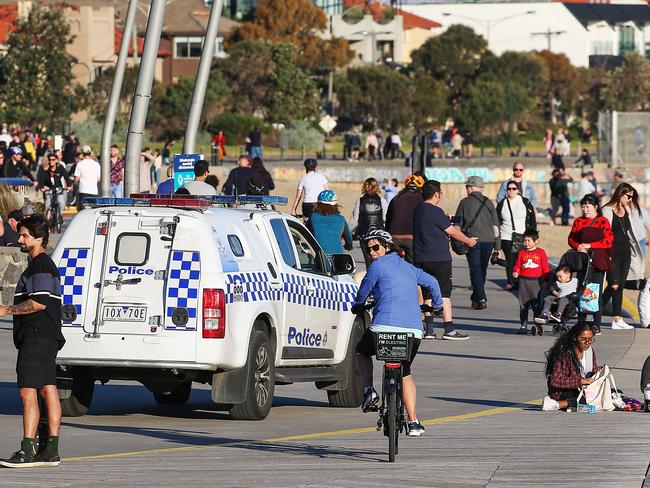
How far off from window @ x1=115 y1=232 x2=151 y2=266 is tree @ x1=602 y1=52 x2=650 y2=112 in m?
116

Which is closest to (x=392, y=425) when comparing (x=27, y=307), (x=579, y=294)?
(x=27, y=307)

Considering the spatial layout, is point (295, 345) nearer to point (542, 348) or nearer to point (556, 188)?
point (542, 348)

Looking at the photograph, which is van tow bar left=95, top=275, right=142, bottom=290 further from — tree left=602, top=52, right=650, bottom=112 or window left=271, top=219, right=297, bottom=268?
tree left=602, top=52, right=650, bottom=112

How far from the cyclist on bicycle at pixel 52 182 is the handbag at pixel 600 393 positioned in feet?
75.3

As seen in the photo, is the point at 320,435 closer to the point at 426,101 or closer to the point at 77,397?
the point at 77,397

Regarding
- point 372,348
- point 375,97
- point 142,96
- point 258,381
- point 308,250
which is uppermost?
point 375,97

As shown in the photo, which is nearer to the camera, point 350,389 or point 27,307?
point 27,307

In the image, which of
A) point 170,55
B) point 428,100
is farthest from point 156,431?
point 170,55

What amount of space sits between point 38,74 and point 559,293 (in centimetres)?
6606

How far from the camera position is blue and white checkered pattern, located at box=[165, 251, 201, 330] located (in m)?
13.5

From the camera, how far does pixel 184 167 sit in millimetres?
23031

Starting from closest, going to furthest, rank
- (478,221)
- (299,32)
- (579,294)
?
(579,294), (478,221), (299,32)

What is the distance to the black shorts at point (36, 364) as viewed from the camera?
1146cm

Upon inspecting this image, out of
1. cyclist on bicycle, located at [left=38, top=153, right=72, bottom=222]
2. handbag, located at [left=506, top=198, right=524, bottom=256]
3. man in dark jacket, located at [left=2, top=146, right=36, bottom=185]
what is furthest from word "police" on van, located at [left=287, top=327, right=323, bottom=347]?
man in dark jacket, located at [left=2, top=146, right=36, bottom=185]
